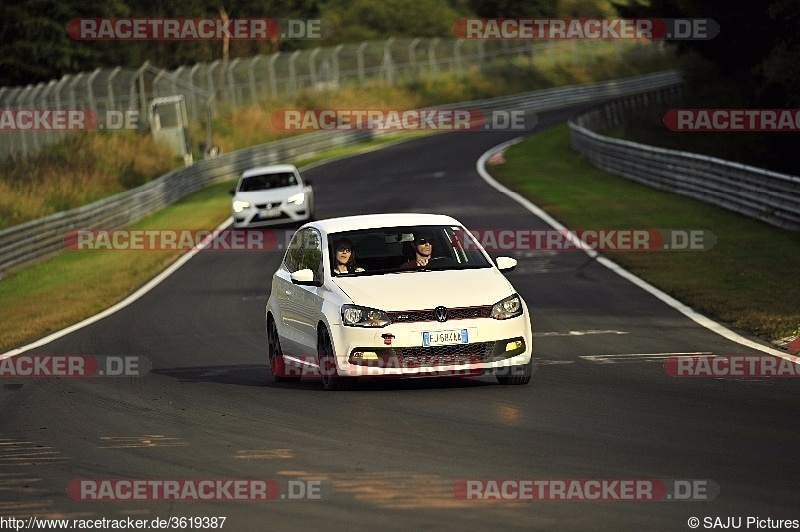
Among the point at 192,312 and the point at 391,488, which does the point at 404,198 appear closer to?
the point at 192,312

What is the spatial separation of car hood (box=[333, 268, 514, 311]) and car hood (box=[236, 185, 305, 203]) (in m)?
22.9

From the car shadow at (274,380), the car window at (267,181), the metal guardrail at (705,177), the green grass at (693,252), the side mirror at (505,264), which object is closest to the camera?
the car shadow at (274,380)

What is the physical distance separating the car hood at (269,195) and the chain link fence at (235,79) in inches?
372

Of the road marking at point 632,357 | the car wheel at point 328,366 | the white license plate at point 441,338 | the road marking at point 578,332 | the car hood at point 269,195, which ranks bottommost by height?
Result: the car hood at point 269,195

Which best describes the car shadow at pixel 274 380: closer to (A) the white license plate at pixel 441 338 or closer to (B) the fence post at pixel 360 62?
(A) the white license plate at pixel 441 338

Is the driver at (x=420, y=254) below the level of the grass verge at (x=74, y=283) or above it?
above

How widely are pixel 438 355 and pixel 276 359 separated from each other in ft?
8.50

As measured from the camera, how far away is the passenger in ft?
43.7

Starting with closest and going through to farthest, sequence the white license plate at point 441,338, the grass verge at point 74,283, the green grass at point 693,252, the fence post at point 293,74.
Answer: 1. the white license plate at point 441,338
2. the green grass at point 693,252
3. the grass verge at point 74,283
4. the fence post at point 293,74

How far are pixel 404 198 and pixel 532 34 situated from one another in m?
60.2

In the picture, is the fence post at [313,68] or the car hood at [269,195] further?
the fence post at [313,68]

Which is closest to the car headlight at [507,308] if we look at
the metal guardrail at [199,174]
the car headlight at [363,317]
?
the car headlight at [363,317]

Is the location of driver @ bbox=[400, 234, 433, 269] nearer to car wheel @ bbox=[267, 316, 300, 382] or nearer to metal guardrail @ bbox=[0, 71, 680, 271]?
car wheel @ bbox=[267, 316, 300, 382]

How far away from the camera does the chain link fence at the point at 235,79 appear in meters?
45.4
